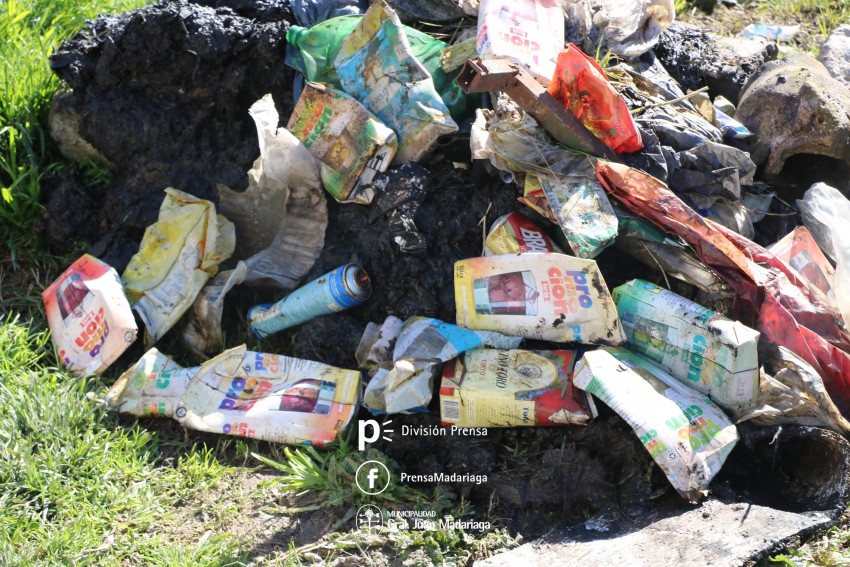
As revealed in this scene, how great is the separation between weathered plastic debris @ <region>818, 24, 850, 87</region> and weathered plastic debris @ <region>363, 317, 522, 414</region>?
1872mm

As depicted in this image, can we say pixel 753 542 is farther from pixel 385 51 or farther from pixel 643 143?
pixel 385 51

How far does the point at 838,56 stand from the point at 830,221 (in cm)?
103

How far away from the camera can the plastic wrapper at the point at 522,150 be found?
2.89 m

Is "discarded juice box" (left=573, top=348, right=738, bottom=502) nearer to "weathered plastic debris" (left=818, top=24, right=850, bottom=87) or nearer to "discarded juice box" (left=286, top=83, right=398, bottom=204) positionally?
"discarded juice box" (left=286, top=83, right=398, bottom=204)

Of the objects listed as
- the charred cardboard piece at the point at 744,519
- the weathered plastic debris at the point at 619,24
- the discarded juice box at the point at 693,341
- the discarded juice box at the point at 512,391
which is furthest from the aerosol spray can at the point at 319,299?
the weathered plastic debris at the point at 619,24

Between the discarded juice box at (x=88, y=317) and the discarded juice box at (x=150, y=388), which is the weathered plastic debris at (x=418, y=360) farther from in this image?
the discarded juice box at (x=88, y=317)

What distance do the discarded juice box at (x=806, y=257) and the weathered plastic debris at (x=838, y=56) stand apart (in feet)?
3.21

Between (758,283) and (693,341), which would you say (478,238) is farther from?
(758,283)

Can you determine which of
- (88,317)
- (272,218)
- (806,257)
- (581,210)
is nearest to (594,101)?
(581,210)

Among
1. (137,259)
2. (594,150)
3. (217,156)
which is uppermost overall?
(594,150)

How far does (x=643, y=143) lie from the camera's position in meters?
2.95

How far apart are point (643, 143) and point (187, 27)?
1.80m

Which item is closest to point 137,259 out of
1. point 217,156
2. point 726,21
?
point 217,156

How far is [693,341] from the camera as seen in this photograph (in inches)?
102
